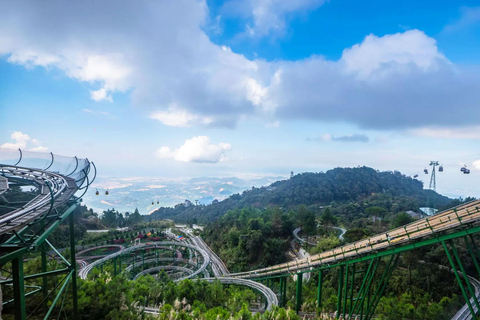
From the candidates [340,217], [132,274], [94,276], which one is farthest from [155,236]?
[340,217]

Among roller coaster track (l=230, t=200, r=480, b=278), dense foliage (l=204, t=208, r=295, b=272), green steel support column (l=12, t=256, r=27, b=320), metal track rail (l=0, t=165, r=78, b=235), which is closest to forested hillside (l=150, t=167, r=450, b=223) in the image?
dense foliage (l=204, t=208, r=295, b=272)

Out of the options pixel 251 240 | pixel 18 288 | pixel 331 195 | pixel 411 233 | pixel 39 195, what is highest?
pixel 39 195

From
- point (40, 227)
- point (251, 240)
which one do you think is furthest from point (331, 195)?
point (40, 227)

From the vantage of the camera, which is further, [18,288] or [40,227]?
[40,227]

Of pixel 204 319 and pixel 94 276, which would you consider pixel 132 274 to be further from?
pixel 204 319

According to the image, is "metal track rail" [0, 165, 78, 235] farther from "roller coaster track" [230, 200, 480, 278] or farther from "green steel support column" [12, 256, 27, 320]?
"roller coaster track" [230, 200, 480, 278]

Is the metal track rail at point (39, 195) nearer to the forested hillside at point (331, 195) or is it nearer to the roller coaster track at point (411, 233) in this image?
the roller coaster track at point (411, 233)

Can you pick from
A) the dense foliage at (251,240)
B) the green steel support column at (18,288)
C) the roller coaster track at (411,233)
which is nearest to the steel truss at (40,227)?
the green steel support column at (18,288)

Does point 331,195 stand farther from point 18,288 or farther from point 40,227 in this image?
point 18,288
